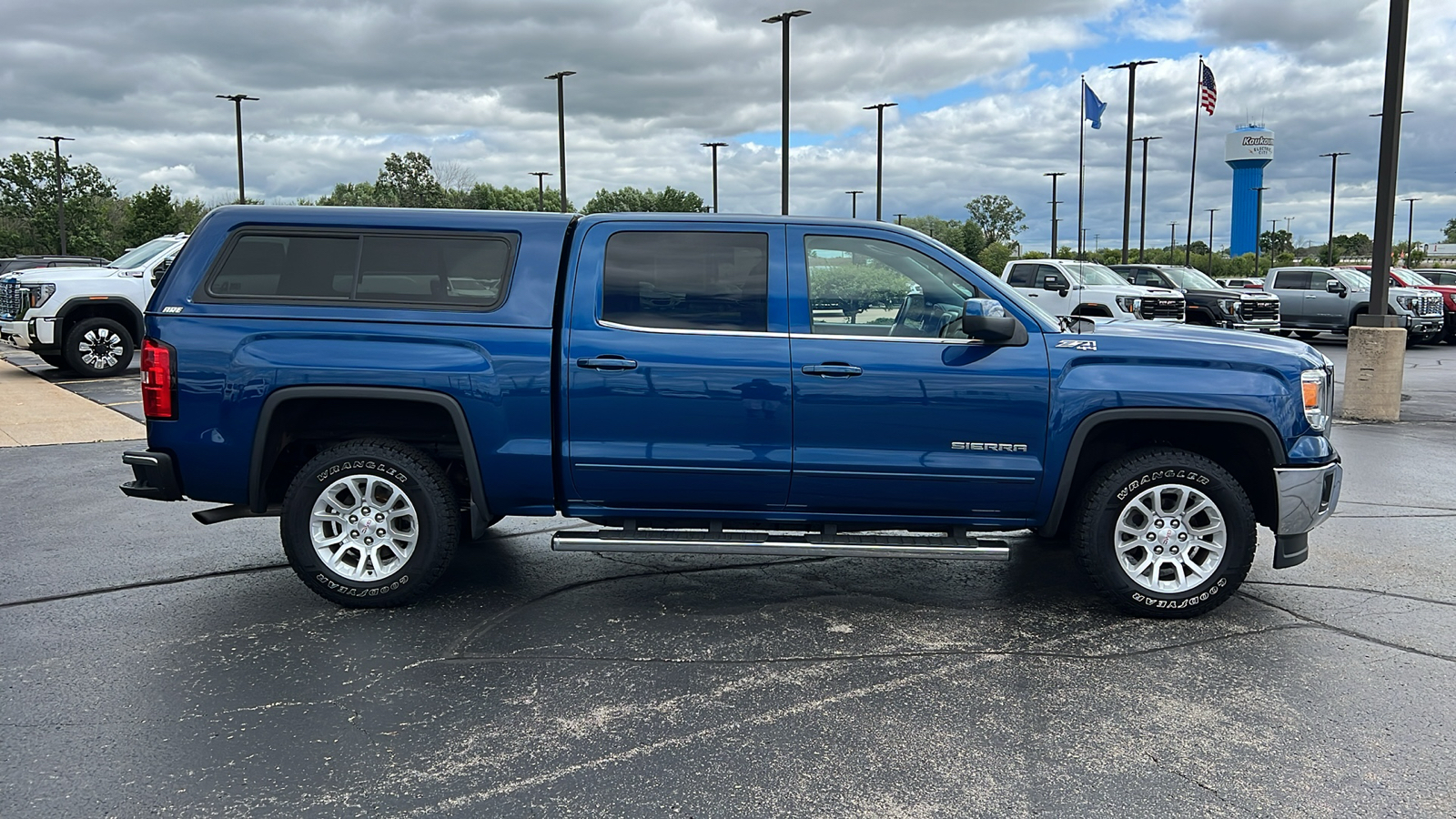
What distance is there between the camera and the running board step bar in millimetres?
4977

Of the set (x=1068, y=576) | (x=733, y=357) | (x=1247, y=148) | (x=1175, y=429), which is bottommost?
(x=1068, y=576)

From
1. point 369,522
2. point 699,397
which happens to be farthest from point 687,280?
point 369,522

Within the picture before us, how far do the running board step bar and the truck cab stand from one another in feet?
51.9

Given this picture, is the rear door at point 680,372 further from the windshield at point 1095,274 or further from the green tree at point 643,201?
the green tree at point 643,201

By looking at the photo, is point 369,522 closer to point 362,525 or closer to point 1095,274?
point 362,525

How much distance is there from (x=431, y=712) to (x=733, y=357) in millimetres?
2015

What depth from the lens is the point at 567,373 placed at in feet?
16.4

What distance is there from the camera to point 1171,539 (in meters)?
5.11

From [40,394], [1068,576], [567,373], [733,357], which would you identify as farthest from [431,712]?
[40,394]

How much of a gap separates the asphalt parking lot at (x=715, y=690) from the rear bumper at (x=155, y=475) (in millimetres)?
585

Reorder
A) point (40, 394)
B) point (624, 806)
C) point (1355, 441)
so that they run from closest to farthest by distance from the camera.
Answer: point (624, 806) < point (1355, 441) < point (40, 394)

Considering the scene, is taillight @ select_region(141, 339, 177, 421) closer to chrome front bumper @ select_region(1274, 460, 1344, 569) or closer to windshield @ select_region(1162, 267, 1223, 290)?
chrome front bumper @ select_region(1274, 460, 1344, 569)

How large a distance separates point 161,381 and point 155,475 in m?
0.45

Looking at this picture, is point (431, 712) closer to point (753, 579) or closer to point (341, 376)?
point (341, 376)
